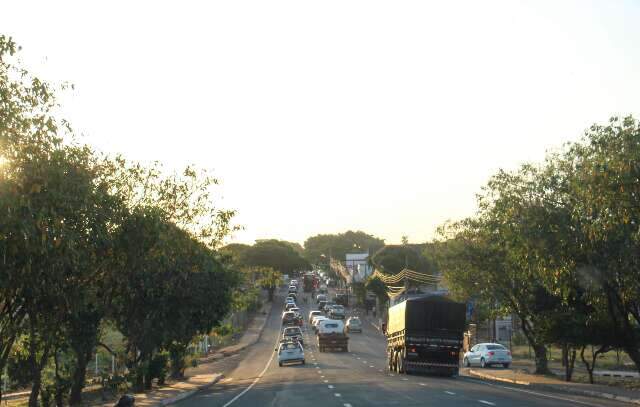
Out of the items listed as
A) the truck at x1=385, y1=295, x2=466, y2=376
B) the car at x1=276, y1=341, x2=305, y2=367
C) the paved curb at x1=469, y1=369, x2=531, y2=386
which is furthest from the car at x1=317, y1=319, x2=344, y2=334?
the truck at x1=385, y1=295, x2=466, y2=376

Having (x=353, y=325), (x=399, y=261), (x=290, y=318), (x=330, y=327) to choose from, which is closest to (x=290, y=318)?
(x=290, y=318)

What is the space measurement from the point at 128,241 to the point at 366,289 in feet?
363

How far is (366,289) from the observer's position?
133 m

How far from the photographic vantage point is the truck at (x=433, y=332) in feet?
140

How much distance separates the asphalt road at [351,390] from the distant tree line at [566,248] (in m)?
4.09

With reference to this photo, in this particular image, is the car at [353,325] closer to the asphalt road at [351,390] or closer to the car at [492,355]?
the asphalt road at [351,390]

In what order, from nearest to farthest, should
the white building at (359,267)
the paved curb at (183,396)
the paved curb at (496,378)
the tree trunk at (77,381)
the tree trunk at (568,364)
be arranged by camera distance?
the paved curb at (183,396), the tree trunk at (77,381), the paved curb at (496,378), the tree trunk at (568,364), the white building at (359,267)

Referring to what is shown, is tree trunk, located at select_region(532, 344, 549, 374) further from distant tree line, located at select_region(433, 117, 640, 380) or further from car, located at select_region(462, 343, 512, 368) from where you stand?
car, located at select_region(462, 343, 512, 368)

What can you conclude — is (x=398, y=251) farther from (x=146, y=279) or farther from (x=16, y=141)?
(x=16, y=141)

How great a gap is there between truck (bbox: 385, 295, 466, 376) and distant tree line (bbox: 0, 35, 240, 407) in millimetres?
8129

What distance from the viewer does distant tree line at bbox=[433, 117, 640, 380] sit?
27016mm

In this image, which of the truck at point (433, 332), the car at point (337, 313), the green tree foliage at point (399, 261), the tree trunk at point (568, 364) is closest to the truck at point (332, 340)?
the truck at point (433, 332)

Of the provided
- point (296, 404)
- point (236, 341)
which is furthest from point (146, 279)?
point (236, 341)

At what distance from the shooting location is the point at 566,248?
31578 millimetres
